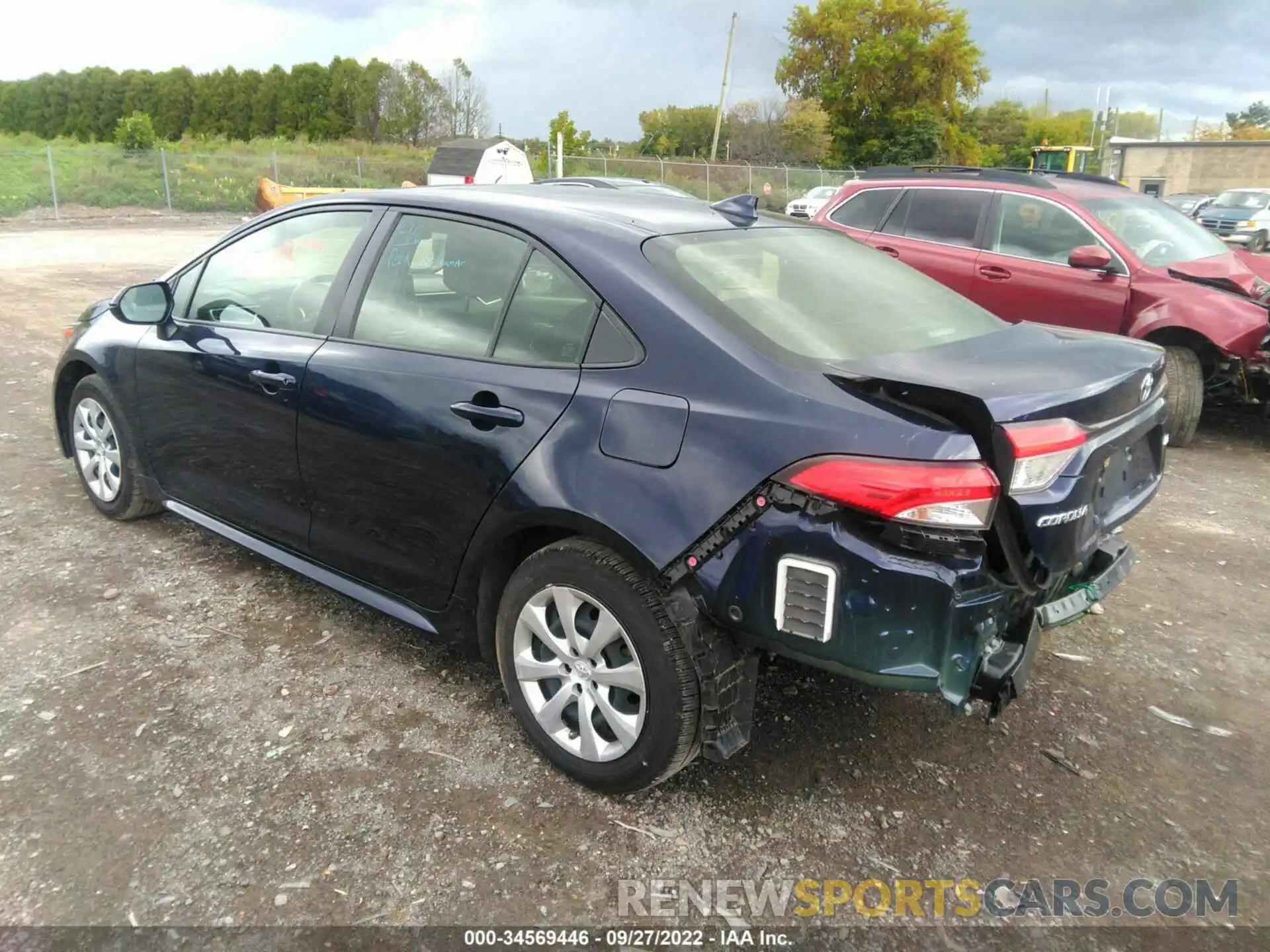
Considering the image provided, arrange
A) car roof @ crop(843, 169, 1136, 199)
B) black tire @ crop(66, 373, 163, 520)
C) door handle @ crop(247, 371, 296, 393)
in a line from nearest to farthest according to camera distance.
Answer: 1. door handle @ crop(247, 371, 296, 393)
2. black tire @ crop(66, 373, 163, 520)
3. car roof @ crop(843, 169, 1136, 199)

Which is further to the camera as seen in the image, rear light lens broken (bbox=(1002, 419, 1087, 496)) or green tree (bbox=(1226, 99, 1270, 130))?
green tree (bbox=(1226, 99, 1270, 130))

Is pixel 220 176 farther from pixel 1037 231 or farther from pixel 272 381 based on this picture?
pixel 272 381

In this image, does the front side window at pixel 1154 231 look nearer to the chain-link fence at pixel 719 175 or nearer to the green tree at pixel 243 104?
the chain-link fence at pixel 719 175

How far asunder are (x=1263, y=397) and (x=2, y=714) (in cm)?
748

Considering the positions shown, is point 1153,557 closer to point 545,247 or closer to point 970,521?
point 970,521

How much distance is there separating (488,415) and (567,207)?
0.79m

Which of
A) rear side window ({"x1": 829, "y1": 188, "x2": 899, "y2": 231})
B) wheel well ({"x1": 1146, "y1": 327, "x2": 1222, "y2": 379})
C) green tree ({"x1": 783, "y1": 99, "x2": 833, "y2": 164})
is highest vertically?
green tree ({"x1": 783, "y1": 99, "x2": 833, "y2": 164})

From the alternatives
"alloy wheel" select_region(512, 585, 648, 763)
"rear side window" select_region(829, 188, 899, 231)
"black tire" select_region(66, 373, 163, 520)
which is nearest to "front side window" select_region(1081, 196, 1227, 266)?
"rear side window" select_region(829, 188, 899, 231)

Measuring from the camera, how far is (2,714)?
3021 millimetres

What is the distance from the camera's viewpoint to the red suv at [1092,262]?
631 centimetres

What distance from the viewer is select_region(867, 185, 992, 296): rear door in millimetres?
7277

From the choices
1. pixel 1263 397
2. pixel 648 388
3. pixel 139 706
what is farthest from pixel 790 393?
pixel 1263 397

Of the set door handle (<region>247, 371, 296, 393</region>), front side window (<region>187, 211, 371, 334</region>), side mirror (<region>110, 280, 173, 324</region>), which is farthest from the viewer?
side mirror (<region>110, 280, 173, 324</region>)

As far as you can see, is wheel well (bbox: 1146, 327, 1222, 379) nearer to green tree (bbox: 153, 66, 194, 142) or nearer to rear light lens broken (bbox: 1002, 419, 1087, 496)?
rear light lens broken (bbox: 1002, 419, 1087, 496)
